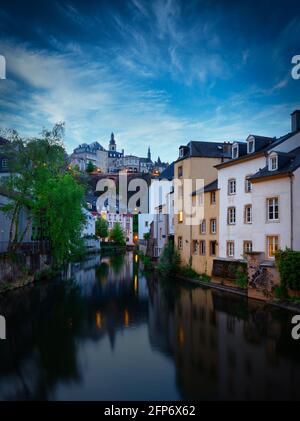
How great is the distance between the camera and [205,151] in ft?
123

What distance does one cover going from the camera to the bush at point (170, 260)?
3831 centimetres

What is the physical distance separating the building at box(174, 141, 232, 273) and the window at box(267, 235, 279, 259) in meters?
11.2

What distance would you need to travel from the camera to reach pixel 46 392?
11.0 m

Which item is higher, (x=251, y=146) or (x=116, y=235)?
(x=251, y=146)

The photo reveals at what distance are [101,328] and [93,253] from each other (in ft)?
212

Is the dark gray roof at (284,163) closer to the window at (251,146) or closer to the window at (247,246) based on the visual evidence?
the window at (251,146)

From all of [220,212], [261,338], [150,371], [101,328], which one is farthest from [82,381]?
[220,212]

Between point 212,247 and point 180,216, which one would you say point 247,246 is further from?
point 180,216

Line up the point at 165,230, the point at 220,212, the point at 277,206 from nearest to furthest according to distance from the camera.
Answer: the point at 277,206
the point at 220,212
the point at 165,230

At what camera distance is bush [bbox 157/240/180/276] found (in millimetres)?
38312

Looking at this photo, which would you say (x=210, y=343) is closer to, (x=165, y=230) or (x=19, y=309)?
(x=19, y=309)

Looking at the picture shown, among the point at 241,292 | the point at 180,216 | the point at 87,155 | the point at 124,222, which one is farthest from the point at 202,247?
the point at 87,155

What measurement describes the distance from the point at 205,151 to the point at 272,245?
16.1 metres

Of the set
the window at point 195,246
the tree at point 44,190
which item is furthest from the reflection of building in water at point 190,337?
the tree at point 44,190
